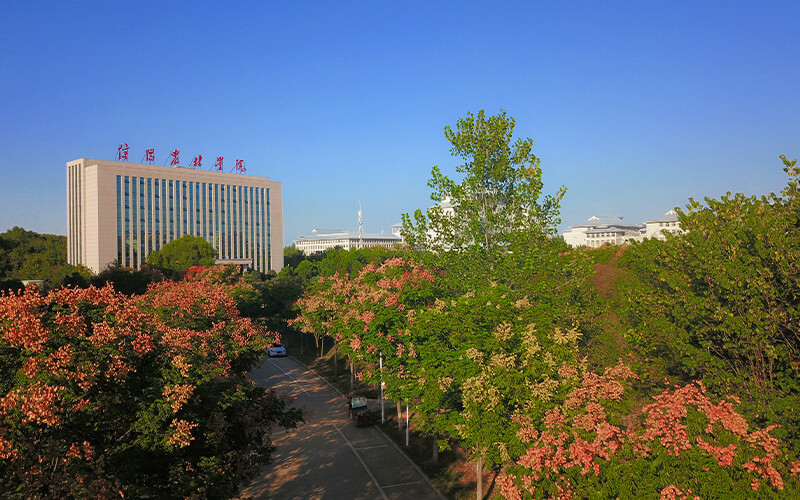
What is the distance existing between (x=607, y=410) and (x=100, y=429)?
429 inches

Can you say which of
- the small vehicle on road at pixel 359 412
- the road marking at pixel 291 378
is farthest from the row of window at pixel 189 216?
the small vehicle on road at pixel 359 412

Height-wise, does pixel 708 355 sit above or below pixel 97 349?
below

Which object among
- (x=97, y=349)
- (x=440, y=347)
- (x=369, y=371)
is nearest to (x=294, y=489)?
(x=369, y=371)

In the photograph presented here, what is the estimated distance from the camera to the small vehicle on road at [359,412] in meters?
29.3

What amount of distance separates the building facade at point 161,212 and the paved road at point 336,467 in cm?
8524

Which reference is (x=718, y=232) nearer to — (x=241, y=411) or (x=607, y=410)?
(x=607, y=410)

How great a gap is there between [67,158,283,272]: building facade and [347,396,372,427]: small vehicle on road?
84.1 m

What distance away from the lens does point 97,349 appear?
10.8 m

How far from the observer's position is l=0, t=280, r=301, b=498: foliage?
9.32 meters

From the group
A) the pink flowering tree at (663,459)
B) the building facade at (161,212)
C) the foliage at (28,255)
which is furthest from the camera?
the building facade at (161,212)

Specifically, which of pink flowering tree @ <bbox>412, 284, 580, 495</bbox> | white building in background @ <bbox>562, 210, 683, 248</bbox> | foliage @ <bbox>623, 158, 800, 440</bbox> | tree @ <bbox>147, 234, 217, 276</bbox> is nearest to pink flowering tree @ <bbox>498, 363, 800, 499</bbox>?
foliage @ <bbox>623, 158, 800, 440</bbox>

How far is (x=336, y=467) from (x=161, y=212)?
103544 millimetres

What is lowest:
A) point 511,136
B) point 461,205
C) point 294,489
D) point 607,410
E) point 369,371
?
point 294,489

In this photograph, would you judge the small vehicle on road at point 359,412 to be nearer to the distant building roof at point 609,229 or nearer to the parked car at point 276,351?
the parked car at point 276,351
